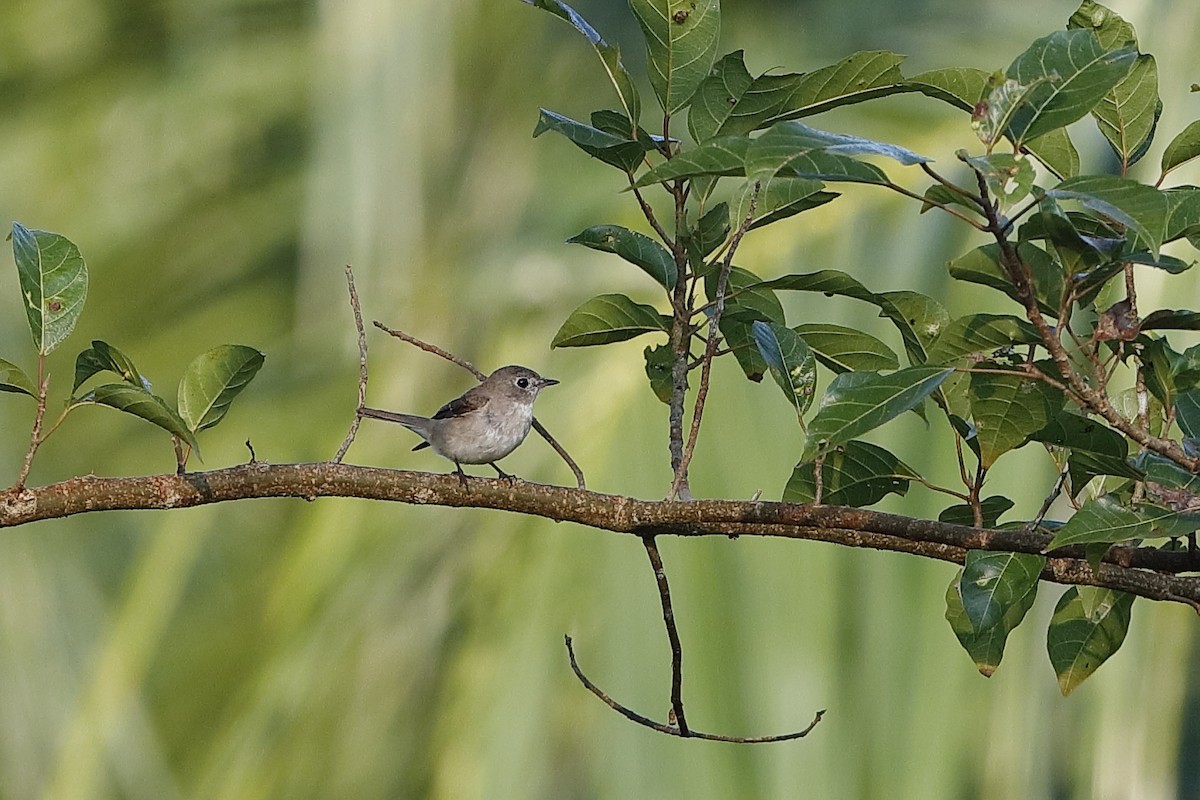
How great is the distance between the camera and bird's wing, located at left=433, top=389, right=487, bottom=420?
7.99 ft

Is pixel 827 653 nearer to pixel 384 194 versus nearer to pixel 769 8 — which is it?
pixel 384 194

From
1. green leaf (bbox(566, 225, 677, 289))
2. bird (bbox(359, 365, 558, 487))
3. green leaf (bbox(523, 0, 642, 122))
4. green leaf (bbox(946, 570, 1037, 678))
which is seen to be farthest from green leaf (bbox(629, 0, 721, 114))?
bird (bbox(359, 365, 558, 487))

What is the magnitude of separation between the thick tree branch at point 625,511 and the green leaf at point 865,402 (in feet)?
0.25

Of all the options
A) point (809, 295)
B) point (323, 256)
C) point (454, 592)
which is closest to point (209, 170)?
point (323, 256)

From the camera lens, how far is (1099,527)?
85cm

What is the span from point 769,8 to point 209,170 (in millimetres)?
914

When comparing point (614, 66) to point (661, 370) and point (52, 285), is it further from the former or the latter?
point (52, 285)

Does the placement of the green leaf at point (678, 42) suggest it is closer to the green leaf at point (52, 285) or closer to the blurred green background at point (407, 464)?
the green leaf at point (52, 285)

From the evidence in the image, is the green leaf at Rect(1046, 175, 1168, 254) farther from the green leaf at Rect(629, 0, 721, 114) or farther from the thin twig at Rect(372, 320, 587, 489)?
the thin twig at Rect(372, 320, 587, 489)

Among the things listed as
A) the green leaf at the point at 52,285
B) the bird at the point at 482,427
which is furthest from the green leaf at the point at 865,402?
the bird at the point at 482,427

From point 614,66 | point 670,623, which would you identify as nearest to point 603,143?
point 614,66

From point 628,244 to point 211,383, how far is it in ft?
1.32

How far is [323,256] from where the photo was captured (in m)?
1.67

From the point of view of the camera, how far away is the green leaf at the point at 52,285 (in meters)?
1.04
